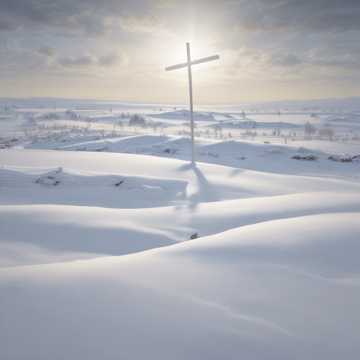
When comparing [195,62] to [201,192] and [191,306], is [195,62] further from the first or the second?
[191,306]

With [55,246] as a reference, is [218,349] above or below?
above

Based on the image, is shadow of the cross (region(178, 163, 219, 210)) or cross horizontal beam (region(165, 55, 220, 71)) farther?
cross horizontal beam (region(165, 55, 220, 71))

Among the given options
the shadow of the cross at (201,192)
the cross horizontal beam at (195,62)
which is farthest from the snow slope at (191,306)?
the cross horizontal beam at (195,62)

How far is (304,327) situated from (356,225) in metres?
2.07

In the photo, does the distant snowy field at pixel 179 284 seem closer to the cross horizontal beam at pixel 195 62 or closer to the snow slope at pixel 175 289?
the snow slope at pixel 175 289

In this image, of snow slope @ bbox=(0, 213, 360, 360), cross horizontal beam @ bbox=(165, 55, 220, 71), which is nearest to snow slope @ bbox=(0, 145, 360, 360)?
snow slope @ bbox=(0, 213, 360, 360)

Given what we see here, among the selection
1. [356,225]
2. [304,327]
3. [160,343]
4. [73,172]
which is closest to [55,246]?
[160,343]

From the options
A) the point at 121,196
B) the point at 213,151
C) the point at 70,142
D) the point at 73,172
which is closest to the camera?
the point at 121,196

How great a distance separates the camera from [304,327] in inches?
60.5

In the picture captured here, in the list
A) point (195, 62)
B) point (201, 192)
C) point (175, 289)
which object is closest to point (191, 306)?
point (175, 289)

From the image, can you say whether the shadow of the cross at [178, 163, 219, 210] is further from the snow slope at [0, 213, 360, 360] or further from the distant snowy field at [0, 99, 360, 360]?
the snow slope at [0, 213, 360, 360]

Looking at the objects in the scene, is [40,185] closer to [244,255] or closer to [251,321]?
[244,255]

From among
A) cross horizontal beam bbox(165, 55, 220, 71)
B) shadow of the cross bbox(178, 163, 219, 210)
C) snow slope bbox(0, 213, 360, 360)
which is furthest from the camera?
cross horizontal beam bbox(165, 55, 220, 71)

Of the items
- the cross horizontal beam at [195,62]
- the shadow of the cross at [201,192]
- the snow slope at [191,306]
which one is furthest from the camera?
the cross horizontal beam at [195,62]
